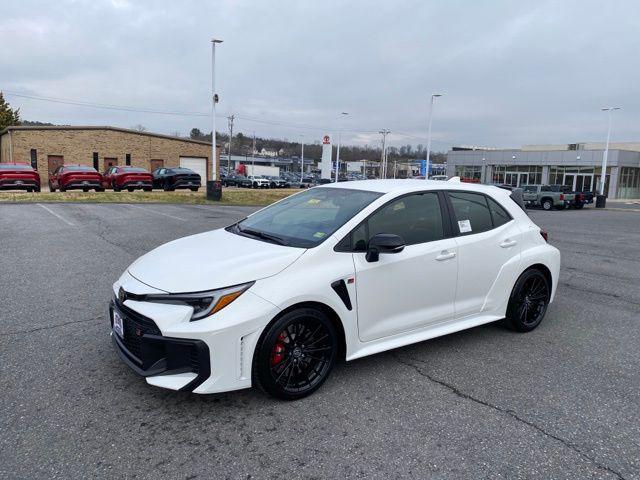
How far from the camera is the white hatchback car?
311 centimetres

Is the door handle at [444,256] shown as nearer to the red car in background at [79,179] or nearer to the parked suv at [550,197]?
the red car in background at [79,179]

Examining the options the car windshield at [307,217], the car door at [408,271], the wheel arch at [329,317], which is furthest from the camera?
the car windshield at [307,217]

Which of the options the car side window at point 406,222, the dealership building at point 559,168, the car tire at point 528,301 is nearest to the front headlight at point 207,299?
the car side window at point 406,222

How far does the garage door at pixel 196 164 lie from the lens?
141ft

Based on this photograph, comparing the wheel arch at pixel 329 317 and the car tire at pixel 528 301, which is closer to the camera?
the wheel arch at pixel 329 317

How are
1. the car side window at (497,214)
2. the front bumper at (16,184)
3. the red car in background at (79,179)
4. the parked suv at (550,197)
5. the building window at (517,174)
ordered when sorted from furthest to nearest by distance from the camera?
the building window at (517,174) → the parked suv at (550,197) → the red car in background at (79,179) → the front bumper at (16,184) → the car side window at (497,214)

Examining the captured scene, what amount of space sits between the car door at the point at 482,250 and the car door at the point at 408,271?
0.45ft

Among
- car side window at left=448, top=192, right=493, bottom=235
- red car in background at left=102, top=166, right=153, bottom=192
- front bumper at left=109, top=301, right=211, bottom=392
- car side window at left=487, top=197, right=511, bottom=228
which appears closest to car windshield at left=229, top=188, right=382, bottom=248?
car side window at left=448, top=192, right=493, bottom=235

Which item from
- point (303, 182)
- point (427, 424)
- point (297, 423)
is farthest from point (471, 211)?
point (303, 182)

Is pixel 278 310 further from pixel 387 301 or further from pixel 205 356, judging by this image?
pixel 387 301

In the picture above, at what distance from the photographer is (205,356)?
119 inches

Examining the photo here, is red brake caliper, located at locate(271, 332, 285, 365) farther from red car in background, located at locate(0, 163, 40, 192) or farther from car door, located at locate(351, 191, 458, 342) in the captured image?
red car in background, located at locate(0, 163, 40, 192)

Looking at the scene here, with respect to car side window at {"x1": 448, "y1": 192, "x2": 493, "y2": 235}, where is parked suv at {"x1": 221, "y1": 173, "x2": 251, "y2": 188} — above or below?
below

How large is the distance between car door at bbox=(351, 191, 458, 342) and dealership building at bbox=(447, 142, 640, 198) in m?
51.0
